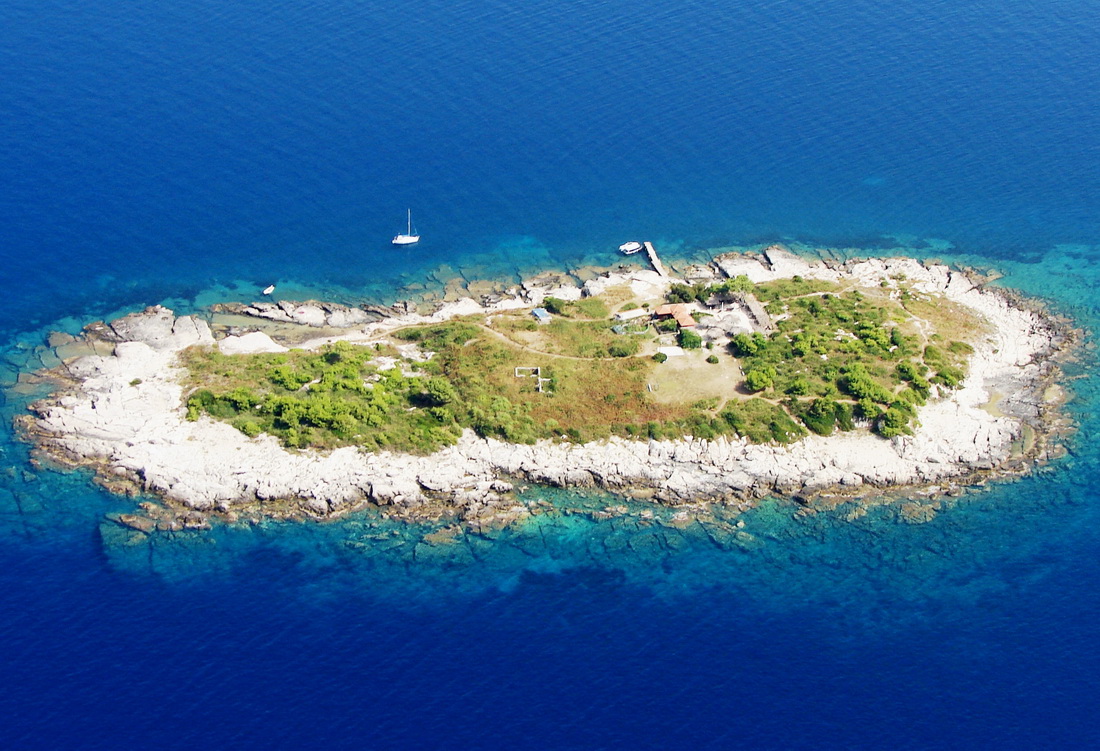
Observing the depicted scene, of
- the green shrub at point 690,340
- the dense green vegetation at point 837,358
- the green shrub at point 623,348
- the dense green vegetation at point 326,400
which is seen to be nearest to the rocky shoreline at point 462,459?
the dense green vegetation at point 326,400

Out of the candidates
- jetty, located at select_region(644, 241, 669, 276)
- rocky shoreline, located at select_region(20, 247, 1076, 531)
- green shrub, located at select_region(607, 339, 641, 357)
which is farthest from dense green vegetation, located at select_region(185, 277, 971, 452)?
jetty, located at select_region(644, 241, 669, 276)

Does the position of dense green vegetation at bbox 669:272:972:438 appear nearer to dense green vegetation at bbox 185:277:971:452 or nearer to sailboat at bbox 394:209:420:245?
dense green vegetation at bbox 185:277:971:452

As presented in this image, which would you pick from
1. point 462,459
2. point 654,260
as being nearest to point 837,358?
point 654,260

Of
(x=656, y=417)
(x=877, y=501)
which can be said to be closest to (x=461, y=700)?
(x=656, y=417)

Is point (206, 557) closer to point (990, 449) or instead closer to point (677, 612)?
point (677, 612)

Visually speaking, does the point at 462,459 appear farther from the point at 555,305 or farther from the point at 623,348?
the point at 555,305

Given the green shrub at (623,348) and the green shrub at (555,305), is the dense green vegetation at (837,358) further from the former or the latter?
the green shrub at (555,305)
